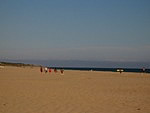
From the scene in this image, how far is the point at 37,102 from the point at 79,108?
2018 millimetres

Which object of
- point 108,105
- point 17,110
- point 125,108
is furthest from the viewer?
point 108,105

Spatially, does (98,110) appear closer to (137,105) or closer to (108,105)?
(108,105)

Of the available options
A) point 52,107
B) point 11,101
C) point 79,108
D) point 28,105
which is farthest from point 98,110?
point 11,101

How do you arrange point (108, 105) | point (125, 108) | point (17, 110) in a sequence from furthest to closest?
point (108, 105), point (125, 108), point (17, 110)

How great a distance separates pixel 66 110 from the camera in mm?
9281

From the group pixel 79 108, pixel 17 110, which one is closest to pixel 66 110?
pixel 79 108

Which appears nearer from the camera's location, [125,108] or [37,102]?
[125,108]

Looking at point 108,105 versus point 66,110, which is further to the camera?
point 108,105

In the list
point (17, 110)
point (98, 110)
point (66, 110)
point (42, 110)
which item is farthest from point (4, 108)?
point (98, 110)

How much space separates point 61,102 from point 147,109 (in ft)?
10.6

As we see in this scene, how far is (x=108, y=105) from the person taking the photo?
1055 cm

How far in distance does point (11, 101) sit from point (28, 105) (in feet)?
4.08

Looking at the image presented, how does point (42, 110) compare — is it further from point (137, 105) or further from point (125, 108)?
point (137, 105)

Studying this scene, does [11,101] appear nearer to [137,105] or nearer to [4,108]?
[4,108]
